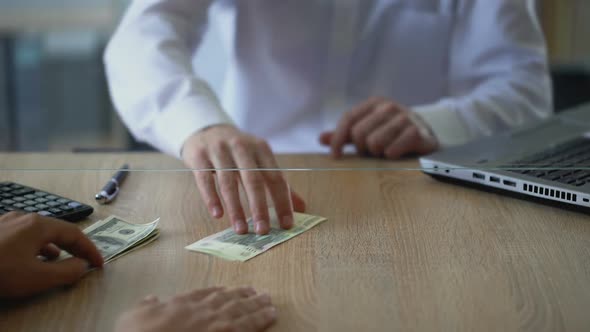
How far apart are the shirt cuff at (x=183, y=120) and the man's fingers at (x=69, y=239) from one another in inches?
Answer: 15.3

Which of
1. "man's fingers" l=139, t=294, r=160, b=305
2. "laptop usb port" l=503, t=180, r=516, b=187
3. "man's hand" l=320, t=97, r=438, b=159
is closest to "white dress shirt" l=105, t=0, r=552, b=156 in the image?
"man's hand" l=320, t=97, r=438, b=159

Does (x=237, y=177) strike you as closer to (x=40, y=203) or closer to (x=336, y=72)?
(x=40, y=203)

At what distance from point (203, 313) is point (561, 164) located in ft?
1.94

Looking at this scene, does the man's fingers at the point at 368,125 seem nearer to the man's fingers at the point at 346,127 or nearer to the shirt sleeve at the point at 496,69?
the man's fingers at the point at 346,127

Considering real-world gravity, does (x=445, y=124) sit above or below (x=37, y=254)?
below

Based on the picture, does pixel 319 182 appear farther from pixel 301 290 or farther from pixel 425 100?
pixel 425 100

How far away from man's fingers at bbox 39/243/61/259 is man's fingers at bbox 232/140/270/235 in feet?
0.75

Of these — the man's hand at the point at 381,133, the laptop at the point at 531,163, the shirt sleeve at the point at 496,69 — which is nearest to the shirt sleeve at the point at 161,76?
the man's hand at the point at 381,133

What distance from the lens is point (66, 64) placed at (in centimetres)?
403

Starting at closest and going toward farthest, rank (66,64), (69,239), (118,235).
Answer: (69,239) → (118,235) → (66,64)

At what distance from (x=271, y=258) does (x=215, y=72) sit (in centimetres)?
103

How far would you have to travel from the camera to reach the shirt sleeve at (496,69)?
1416 mm

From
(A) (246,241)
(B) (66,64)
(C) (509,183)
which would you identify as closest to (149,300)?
(A) (246,241)

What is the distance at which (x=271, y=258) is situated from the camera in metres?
0.78
